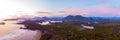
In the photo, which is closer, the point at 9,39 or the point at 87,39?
the point at 87,39

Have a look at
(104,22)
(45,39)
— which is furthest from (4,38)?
(104,22)

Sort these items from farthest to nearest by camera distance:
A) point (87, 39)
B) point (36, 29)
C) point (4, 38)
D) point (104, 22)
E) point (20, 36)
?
1. point (104, 22)
2. point (36, 29)
3. point (20, 36)
4. point (4, 38)
5. point (87, 39)

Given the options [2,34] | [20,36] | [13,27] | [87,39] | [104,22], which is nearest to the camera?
[87,39]

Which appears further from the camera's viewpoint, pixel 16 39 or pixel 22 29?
pixel 22 29

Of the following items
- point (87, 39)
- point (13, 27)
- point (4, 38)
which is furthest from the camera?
point (13, 27)

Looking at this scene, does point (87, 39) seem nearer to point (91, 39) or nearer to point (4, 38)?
point (91, 39)

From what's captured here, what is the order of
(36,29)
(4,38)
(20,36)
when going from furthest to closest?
(36,29)
(20,36)
(4,38)

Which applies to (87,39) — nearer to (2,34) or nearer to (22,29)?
(2,34)

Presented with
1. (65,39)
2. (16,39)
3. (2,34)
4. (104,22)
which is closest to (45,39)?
(65,39)

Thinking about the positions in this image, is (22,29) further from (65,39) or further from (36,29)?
(65,39)
